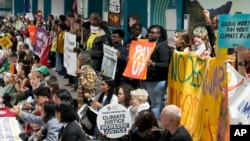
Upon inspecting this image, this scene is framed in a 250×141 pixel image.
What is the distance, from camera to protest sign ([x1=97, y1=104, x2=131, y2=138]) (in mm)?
8883

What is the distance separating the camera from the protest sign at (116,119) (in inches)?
350

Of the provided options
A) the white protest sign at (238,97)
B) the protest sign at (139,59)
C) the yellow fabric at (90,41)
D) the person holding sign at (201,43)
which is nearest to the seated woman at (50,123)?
the protest sign at (139,59)

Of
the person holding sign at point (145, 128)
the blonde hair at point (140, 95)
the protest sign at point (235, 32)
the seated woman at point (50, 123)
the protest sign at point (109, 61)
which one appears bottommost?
the seated woman at point (50, 123)

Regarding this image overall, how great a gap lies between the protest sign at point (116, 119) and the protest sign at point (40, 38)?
453 inches

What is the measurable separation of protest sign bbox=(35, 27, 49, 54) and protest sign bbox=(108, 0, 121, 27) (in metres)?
3.67

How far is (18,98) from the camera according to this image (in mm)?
14273

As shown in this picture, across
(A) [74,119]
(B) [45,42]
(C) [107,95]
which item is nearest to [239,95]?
(A) [74,119]

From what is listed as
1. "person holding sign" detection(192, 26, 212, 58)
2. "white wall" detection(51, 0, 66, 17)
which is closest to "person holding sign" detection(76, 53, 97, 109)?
"person holding sign" detection(192, 26, 212, 58)

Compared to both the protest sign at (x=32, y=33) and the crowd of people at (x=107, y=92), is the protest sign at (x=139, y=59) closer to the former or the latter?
the crowd of people at (x=107, y=92)

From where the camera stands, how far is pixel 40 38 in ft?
66.7

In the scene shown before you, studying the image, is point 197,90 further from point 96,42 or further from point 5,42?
point 5,42

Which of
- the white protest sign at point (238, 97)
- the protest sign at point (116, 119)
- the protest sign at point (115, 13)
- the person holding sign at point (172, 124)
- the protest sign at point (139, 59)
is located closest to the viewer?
the white protest sign at point (238, 97)

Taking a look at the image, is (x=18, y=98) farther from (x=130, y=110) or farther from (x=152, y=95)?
(x=130, y=110)

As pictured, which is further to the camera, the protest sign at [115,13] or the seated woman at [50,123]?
the protest sign at [115,13]
